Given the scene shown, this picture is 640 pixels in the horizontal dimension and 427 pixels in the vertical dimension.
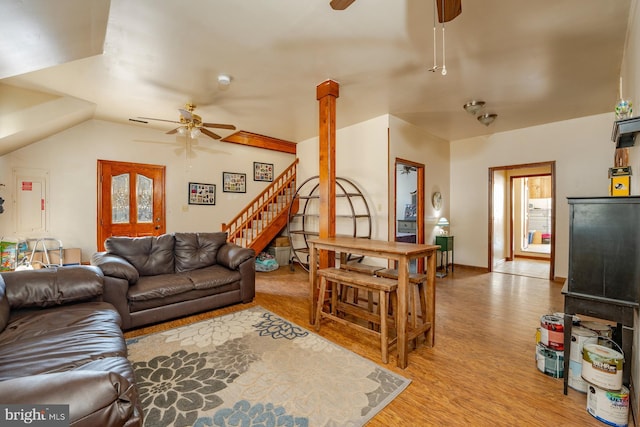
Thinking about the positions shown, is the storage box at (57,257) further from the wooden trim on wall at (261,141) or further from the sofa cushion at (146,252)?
the wooden trim on wall at (261,141)

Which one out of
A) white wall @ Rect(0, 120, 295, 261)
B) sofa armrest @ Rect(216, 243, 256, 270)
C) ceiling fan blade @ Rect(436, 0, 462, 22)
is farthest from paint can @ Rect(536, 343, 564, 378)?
white wall @ Rect(0, 120, 295, 261)

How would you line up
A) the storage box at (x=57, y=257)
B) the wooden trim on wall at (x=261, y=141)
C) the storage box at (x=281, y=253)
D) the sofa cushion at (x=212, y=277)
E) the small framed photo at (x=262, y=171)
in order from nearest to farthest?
the sofa cushion at (x=212, y=277)
the storage box at (x=57, y=257)
the storage box at (x=281, y=253)
the wooden trim on wall at (x=261, y=141)
the small framed photo at (x=262, y=171)

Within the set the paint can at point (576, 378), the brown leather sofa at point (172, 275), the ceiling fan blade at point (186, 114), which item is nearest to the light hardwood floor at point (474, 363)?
the paint can at point (576, 378)

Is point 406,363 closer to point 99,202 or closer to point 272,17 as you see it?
point 272,17

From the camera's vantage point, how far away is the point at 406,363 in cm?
229

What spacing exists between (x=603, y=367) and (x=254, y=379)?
224 centimetres

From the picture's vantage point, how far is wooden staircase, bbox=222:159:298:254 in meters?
5.79

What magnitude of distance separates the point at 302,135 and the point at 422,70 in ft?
11.5

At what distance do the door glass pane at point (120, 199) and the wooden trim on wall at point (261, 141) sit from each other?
2080 millimetres

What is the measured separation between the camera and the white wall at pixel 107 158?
4.61 meters

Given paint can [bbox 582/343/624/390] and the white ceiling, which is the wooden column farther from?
paint can [bbox 582/343/624/390]

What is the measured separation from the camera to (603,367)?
1721mm

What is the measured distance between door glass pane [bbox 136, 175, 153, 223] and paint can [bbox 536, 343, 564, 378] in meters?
6.20
